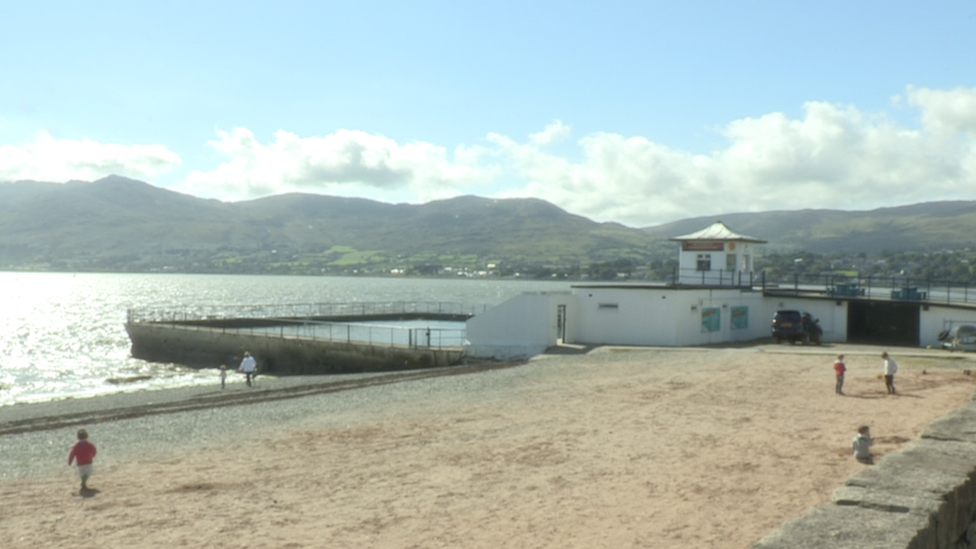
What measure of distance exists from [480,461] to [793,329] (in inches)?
988

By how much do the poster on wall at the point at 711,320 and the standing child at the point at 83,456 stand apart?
27.1 metres

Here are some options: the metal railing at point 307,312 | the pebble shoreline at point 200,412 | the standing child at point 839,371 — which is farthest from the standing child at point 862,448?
the metal railing at point 307,312

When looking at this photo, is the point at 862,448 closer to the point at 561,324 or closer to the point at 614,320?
the point at 614,320

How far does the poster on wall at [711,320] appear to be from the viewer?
35031 millimetres

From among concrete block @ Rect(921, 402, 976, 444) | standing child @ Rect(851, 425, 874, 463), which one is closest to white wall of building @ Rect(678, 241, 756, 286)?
standing child @ Rect(851, 425, 874, 463)

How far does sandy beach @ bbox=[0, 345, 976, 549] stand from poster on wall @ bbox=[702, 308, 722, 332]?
9555 mm

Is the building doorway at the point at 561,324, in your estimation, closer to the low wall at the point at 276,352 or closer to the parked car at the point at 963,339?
the low wall at the point at 276,352

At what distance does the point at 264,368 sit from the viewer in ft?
141

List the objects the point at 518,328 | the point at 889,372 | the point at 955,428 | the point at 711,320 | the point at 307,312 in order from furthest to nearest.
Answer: the point at 307,312 → the point at 711,320 → the point at 518,328 → the point at 889,372 → the point at 955,428

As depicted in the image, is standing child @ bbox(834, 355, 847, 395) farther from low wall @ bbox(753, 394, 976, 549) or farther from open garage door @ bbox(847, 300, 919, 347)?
open garage door @ bbox(847, 300, 919, 347)

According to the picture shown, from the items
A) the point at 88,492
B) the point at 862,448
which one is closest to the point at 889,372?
the point at 862,448

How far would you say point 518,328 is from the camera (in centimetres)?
3409

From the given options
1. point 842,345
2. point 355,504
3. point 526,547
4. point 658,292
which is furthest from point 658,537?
point 842,345

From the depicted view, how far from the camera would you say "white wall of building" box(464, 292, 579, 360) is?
33438 millimetres
